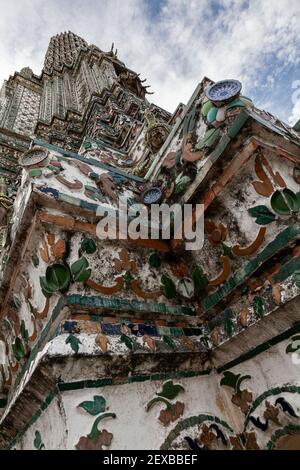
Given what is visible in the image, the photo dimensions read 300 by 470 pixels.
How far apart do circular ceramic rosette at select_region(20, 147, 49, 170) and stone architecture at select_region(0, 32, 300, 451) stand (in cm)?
1

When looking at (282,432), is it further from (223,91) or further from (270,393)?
(223,91)

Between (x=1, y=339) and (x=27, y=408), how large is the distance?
2.47 ft

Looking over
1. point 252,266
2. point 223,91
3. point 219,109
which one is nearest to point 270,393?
point 252,266

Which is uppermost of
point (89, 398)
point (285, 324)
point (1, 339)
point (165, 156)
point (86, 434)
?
point (165, 156)

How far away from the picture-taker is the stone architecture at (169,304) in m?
1.49

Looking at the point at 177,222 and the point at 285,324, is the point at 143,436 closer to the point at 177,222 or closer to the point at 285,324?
the point at 285,324

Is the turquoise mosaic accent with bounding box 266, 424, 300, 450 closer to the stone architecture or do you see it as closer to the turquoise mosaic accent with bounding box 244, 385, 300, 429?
the stone architecture

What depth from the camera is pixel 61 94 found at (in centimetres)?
1231

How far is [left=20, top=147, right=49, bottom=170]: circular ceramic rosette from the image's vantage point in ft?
6.43

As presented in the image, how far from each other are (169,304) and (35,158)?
113cm

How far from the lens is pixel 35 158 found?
6.64ft

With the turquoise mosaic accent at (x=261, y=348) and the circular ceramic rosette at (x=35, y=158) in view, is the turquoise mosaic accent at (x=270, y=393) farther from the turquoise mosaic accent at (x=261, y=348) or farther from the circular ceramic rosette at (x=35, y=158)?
the circular ceramic rosette at (x=35, y=158)

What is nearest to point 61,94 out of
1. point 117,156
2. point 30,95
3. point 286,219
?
point 30,95

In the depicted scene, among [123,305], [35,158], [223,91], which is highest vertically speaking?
[223,91]
